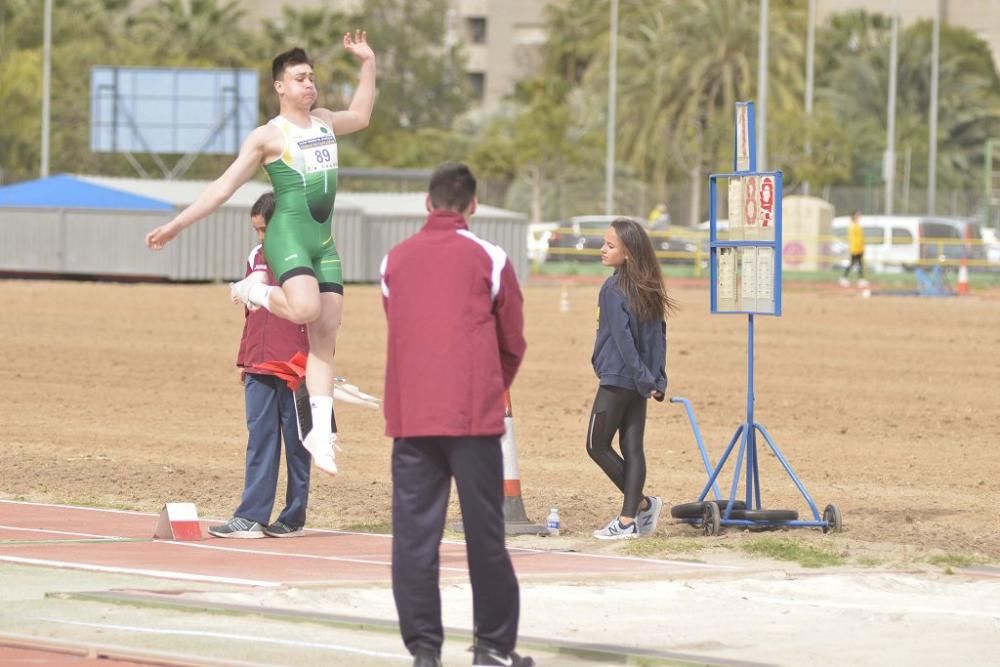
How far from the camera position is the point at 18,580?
904 cm

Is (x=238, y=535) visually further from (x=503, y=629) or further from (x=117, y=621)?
(x=503, y=629)

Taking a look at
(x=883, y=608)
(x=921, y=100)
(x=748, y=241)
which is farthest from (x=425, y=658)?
(x=921, y=100)

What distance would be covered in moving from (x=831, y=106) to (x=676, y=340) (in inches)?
Answer: 2053

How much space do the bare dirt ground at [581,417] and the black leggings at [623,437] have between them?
39 centimetres

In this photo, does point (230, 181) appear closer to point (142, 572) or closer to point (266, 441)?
point (266, 441)

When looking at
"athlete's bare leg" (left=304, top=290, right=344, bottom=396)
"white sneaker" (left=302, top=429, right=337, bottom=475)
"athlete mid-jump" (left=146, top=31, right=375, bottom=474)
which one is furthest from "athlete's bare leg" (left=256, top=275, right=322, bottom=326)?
"white sneaker" (left=302, top=429, right=337, bottom=475)

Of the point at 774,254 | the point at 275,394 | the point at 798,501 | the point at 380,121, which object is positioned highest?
the point at 380,121

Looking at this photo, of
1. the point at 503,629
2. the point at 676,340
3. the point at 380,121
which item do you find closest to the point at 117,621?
the point at 503,629

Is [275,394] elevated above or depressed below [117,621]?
above

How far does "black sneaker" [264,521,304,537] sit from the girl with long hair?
1691 millimetres

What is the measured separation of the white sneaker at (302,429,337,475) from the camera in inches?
394

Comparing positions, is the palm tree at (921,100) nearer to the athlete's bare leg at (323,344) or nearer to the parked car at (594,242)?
the parked car at (594,242)

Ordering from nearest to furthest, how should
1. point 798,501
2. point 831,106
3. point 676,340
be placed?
point 798,501, point 676,340, point 831,106

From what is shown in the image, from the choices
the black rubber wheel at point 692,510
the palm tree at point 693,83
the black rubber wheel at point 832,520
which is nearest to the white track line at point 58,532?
the black rubber wheel at point 692,510
